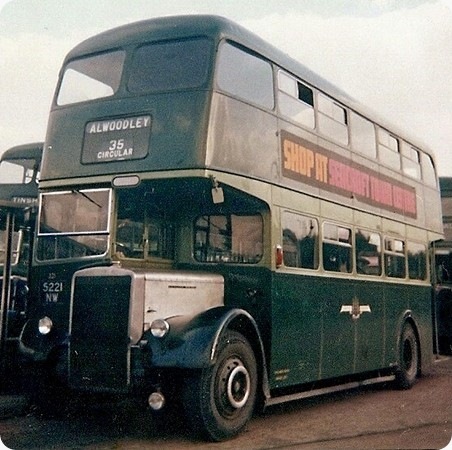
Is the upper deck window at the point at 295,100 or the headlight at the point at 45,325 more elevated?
the upper deck window at the point at 295,100

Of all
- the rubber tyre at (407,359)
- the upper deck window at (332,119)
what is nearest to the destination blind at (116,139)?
the upper deck window at (332,119)

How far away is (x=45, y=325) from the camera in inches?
248

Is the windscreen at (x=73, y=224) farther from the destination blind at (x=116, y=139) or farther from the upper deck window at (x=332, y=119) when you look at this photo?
the upper deck window at (x=332, y=119)

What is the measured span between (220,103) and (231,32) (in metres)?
0.77

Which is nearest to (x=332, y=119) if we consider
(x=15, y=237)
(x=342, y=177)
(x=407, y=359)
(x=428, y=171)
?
(x=342, y=177)

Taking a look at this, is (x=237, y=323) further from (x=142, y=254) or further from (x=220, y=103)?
(x=220, y=103)

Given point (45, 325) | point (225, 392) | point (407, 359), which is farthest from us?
point (407, 359)

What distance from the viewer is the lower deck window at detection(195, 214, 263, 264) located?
681cm

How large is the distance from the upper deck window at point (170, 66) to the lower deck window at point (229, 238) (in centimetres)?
140

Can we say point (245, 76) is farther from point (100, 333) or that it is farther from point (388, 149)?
point (388, 149)

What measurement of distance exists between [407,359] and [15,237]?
5806mm

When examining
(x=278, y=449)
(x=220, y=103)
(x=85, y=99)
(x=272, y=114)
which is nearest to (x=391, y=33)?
(x=272, y=114)

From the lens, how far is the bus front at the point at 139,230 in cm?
584

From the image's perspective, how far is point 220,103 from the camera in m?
6.23
